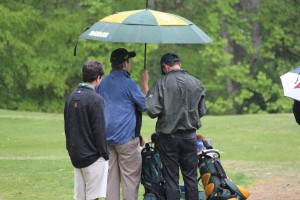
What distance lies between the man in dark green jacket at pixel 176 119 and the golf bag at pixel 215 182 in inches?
11.0

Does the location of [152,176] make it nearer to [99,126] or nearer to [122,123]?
[122,123]

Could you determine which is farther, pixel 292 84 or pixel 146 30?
pixel 146 30

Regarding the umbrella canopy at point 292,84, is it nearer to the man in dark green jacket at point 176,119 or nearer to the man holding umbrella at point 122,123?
the man in dark green jacket at point 176,119

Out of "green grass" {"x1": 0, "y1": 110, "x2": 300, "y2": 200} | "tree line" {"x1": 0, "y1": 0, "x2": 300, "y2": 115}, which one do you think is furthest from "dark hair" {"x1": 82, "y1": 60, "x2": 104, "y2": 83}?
"tree line" {"x1": 0, "y1": 0, "x2": 300, "y2": 115}

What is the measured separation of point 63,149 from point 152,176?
28.5ft

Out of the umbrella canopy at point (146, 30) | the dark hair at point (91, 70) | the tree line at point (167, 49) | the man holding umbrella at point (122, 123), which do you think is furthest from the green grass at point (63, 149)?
the tree line at point (167, 49)

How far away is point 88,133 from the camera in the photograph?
7359mm

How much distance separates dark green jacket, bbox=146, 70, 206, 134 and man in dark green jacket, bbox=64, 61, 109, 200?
0.81 m

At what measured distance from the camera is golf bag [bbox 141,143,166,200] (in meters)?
8.29

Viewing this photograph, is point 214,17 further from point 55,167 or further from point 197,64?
point 55,167

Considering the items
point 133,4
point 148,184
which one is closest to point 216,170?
point 148,184

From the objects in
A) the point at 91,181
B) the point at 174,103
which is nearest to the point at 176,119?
the point at 174,103

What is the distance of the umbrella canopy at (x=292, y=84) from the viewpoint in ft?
25.3

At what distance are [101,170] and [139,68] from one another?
30.1 m
